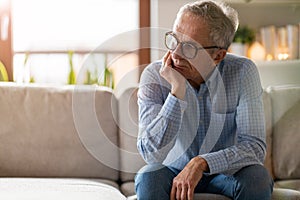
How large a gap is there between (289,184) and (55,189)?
0.96 m

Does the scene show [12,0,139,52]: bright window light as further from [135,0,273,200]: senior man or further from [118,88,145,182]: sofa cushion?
[135,0,273,200]: senior man

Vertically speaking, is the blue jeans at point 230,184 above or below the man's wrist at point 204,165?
below

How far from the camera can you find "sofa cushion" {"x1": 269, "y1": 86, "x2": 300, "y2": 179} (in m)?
2.59

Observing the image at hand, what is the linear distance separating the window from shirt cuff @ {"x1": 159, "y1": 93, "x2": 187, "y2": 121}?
1950 mm

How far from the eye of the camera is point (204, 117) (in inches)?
84.3

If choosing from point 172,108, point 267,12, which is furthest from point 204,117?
point 267,12

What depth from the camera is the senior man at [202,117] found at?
6.39 ft

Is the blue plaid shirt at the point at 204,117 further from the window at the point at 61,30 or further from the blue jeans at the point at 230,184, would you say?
the window at the point at 61,30

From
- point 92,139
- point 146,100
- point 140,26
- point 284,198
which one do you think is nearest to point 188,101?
point 146,100

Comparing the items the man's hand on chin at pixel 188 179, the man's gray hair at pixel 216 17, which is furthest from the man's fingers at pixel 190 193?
the man's gray hair at pixel 216 17

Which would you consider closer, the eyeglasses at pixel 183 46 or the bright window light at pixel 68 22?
the eyeglasses at pixel 183 46

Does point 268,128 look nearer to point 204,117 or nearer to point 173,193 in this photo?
point 204,117

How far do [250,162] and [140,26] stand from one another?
2.18 meters

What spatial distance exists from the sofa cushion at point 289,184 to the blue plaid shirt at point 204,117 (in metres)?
0.49
